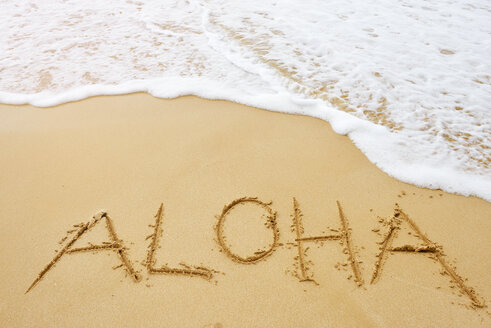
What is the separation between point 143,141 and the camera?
8.80 feet

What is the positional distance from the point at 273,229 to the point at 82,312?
4.16 feet

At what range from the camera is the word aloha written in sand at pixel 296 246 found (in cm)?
180

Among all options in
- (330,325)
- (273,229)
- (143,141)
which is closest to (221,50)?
(143,141)

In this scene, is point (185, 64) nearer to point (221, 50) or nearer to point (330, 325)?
point (221, 50)

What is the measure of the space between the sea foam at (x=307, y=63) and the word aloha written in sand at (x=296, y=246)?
2.00 ft

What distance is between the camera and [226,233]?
202cm

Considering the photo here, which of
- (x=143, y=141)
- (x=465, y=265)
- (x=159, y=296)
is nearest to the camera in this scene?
(x=159, y=296)

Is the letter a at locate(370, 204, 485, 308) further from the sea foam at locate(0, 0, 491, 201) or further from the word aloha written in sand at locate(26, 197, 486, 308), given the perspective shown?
the sea foam at locate(0, 0, 491, 201)

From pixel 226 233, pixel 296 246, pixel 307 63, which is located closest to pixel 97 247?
pixel 226 233

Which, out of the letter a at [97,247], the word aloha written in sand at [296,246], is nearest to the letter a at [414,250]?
the word aloha written in sand at [296,246]

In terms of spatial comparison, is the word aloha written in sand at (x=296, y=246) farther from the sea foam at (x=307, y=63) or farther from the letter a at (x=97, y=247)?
the sea foam at (x=307, y=63)

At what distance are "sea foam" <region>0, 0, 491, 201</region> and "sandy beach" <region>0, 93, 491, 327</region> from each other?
401 millimetres

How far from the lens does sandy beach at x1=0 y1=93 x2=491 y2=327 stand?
5.51 ft

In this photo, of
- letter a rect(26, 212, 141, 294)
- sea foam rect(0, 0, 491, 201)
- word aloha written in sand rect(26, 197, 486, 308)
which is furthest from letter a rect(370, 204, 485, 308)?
letter a rect(26, 212, 141, 294)
